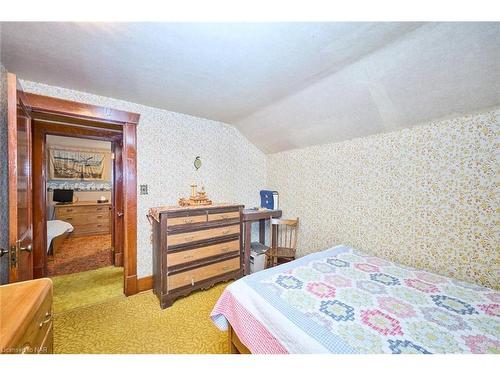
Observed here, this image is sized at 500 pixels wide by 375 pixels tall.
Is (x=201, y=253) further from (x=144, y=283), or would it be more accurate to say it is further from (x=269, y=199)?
(x=269, y=199)

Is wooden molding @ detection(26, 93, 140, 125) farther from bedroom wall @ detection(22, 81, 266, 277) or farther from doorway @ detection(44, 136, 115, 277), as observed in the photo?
doorway @ detection(44, 136, 115, 277)

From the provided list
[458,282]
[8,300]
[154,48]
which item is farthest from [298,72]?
[8,300]

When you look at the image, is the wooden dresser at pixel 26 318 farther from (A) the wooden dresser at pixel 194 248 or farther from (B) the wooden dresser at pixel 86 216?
(B) the wooden dresser at pixel 86 216

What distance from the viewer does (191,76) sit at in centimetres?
195

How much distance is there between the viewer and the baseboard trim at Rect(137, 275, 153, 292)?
2.65m

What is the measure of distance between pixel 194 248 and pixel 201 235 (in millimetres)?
178

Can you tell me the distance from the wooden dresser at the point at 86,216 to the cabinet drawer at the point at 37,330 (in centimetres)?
545

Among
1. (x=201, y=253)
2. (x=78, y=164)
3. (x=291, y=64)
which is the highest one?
(x=291, y=64)

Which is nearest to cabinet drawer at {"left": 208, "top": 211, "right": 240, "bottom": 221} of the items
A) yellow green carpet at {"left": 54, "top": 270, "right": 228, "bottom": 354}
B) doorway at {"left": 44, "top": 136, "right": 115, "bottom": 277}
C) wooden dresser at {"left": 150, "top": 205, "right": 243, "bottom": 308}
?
wooden dresser at {"left": 150, "top": 205, "right": 243, "bottom": 308}

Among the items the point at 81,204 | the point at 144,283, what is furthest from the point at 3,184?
the point at 81,204

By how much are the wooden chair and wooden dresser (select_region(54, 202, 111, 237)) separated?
5.12 m

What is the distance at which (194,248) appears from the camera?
2.50 m

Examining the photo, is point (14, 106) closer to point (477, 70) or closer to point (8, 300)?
point (8, 300)

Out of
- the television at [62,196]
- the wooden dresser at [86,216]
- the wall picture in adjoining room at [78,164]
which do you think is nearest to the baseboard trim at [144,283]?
the wooden dresser at [86,216]
